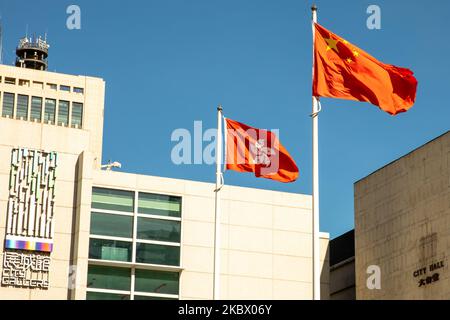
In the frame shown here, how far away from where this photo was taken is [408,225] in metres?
78.1

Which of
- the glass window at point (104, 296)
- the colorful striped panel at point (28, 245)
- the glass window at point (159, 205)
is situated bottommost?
the glass window at point (104, 296)

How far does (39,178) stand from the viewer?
56.4m

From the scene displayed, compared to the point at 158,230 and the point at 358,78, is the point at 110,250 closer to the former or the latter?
the point at 158,230

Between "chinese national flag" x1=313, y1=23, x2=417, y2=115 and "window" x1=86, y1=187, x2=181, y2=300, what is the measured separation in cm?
2624

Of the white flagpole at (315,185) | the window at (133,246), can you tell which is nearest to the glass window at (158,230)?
the window at (133,246)

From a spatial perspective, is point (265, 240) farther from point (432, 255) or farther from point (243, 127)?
point (243, 127)

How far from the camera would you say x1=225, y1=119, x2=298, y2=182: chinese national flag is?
1567 inches

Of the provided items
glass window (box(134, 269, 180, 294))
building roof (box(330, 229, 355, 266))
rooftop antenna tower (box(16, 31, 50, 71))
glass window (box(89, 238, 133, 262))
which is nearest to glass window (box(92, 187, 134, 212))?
glass window (box(89, 238, 133, 262))

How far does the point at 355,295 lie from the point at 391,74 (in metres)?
51.8

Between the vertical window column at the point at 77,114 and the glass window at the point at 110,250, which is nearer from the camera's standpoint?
the glass window at the point at 110,250

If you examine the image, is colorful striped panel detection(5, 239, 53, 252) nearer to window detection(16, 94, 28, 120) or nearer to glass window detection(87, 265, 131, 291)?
glass window detection(87, 265, 131, 291)

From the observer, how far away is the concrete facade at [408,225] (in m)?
73.7

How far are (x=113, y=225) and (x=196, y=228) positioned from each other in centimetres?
523

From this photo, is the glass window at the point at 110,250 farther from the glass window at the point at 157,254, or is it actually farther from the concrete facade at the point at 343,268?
the concrete facade at the point at 343,268
